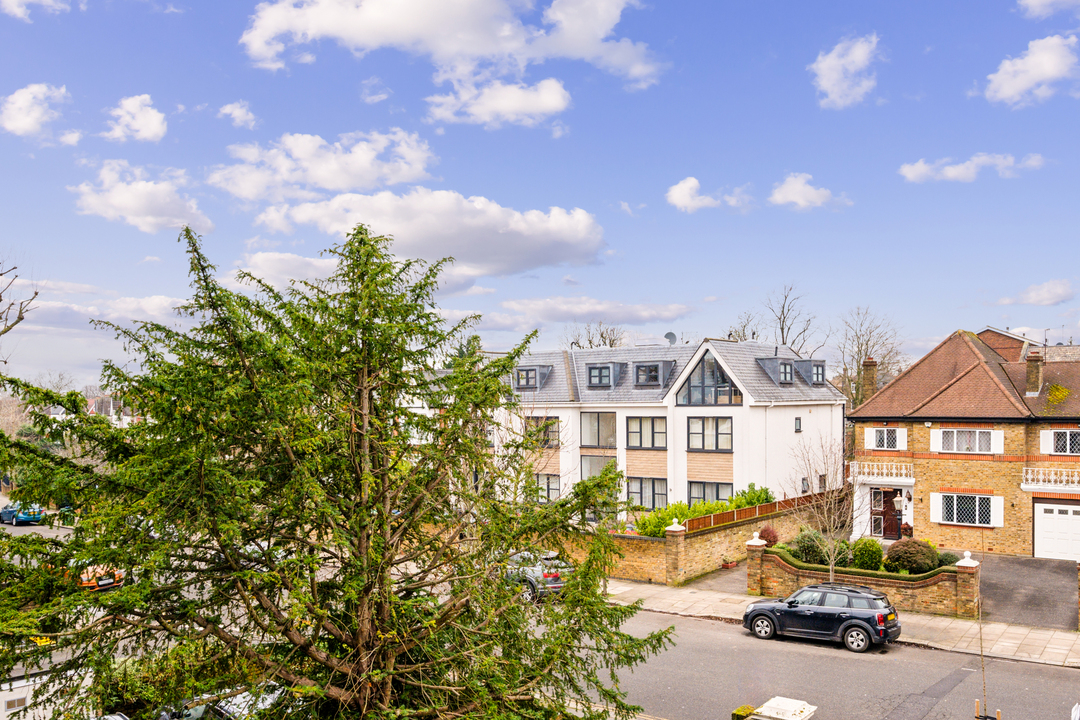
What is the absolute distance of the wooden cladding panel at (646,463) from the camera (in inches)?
1426

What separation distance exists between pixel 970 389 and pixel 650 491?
14641mm

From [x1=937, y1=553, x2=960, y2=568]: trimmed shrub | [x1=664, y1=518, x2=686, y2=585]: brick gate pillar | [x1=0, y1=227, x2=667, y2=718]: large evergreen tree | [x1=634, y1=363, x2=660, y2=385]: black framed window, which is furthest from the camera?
[x1=634, y1=363, x2=660, y2=385]: black framed window

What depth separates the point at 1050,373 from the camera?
101 ft

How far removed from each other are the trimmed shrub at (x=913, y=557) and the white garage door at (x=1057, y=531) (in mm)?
8878

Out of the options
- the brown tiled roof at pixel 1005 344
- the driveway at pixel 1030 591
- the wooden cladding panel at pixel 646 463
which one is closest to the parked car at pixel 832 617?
the driveway at pixel 1030 591

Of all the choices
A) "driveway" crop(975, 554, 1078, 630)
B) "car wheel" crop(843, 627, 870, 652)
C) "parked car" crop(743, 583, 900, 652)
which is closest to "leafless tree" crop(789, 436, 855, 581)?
"parked car" crop(743, 583, 900, 652)

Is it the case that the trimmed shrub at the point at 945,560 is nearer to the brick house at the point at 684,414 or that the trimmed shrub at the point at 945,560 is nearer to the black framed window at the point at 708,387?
the brick house at the point at 684,414

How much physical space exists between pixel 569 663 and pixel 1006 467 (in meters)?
27.9

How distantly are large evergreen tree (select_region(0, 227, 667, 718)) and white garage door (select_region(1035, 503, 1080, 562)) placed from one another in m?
27.2

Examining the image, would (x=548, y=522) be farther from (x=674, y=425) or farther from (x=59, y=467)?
(x=674, y=425)

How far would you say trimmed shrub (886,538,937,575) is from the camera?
72.8 ft

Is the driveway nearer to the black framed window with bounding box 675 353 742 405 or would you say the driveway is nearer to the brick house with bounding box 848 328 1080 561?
the brick house with bounding box 848 328 1080 561

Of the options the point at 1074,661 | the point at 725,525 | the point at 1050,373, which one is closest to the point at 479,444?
the point at 1074,661

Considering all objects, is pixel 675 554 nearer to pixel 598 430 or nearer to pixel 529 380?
pixel 598 430
